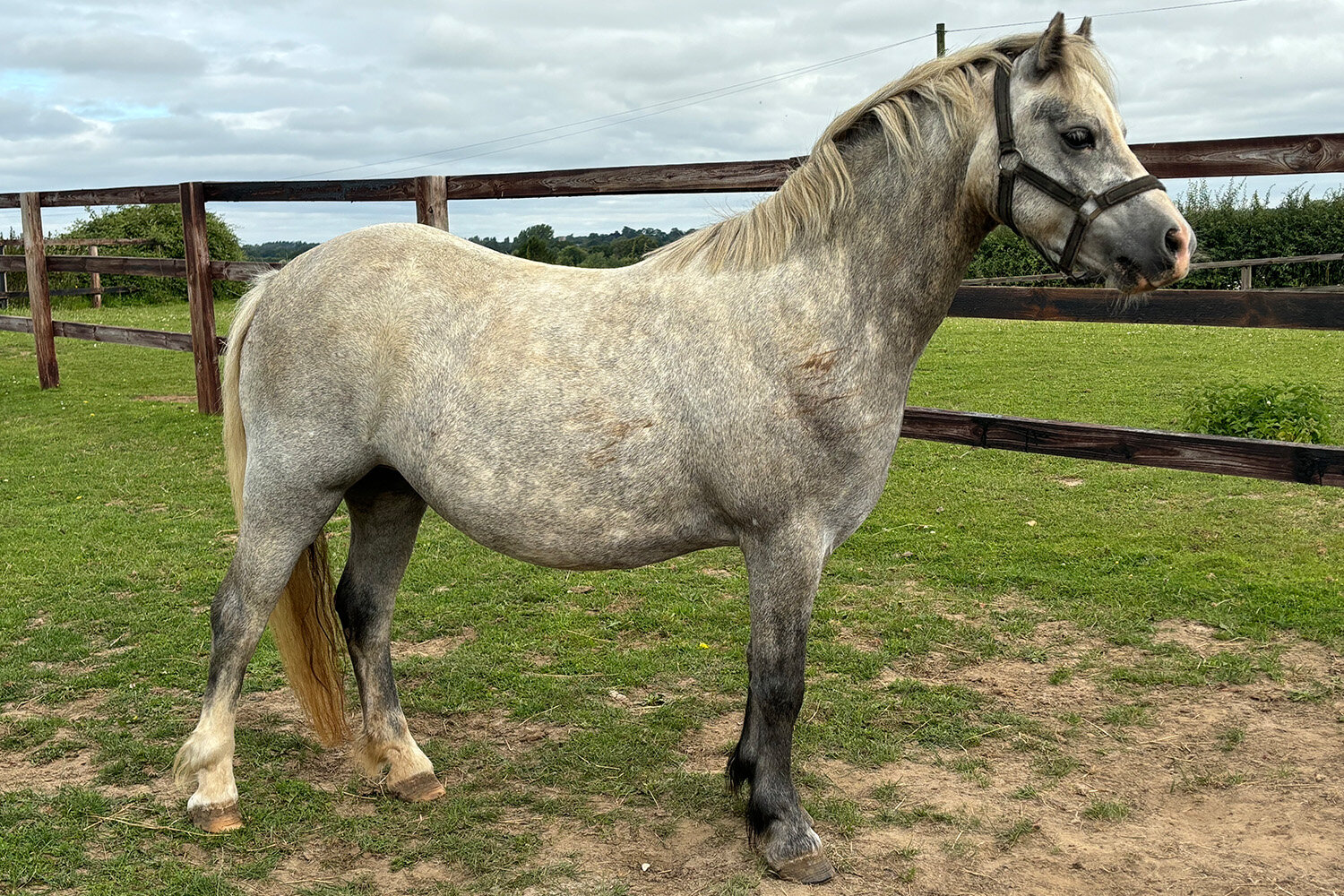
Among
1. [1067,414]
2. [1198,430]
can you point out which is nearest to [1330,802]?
[1198,430]

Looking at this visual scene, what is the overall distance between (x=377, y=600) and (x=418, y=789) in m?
0.64

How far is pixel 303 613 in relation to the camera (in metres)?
3.41

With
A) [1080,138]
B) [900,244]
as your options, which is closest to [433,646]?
[900,244]

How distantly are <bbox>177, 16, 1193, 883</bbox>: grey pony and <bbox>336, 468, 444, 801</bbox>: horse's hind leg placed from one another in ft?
0.83

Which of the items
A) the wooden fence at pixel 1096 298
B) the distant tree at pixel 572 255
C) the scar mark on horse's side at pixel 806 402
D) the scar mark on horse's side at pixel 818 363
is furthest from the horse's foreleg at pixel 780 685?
the distant tree at pixel 572 255

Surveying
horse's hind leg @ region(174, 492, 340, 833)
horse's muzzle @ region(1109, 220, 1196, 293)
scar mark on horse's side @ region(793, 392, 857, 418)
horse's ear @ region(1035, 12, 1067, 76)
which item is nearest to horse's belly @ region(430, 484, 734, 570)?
scar mark on horse's side @ region(793, 392, 857, 418)

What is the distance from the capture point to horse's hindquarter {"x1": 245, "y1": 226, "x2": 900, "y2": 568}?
8.94 feet

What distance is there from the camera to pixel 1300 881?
2773 millimetres

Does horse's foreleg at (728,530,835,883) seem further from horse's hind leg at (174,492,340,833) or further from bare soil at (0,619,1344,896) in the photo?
horse's hind leg at (174,492,340,833)

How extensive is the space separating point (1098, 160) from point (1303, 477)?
101 inches

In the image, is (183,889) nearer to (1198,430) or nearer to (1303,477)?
(1303,477)

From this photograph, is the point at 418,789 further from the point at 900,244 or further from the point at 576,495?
the point at 900,244

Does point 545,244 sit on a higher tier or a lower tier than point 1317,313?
higher

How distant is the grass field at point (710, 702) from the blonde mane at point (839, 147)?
175 centimetres
